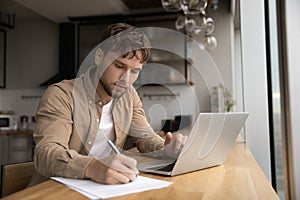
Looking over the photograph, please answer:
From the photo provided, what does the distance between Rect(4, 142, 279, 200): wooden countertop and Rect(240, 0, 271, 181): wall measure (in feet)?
2.22

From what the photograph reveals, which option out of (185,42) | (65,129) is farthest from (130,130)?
(185,42)

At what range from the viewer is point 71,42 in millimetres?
4027

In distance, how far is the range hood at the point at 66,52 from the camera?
13.1 feet

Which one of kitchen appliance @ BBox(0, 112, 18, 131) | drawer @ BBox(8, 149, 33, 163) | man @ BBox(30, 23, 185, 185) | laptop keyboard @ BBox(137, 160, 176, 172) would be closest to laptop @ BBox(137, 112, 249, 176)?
laptop keyboard @ BBox(137, 160, 176, 172)

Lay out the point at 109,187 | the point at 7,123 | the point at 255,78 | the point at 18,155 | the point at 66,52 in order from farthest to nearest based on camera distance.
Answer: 1. the point at 66,52
2. the point at 7,123
3. the point at 18,155
4. the point at 255,78
5. the point at 109,187

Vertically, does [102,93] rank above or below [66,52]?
below

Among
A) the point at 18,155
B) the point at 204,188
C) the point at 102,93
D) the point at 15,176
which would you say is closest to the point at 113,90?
the point at 102,93

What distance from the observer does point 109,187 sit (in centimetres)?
68

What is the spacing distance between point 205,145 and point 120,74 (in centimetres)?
40

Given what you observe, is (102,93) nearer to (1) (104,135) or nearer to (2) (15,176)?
(1) (104,135)

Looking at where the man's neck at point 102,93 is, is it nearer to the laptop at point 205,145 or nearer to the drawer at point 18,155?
the laptop at point 205,145

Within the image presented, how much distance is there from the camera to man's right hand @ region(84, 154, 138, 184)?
0.71 m

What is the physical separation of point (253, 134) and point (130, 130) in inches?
26.0

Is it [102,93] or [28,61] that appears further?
[28,61]
